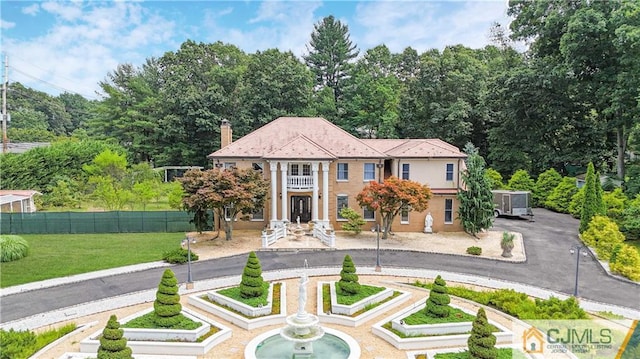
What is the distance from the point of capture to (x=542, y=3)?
41.9m

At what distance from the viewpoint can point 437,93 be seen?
49656 millimetres

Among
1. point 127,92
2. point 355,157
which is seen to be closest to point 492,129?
point 355,157

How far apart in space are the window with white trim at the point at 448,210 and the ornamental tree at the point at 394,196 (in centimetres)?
367

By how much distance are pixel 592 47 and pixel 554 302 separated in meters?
31.1

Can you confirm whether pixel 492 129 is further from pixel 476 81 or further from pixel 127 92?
pixel 127 92

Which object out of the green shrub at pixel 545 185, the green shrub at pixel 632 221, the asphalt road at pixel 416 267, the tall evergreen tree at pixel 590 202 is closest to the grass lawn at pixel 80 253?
the asphalt road at pixel 416 267

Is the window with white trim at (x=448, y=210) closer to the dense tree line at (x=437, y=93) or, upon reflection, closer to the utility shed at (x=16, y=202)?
the dense tree line at (x=437, y=93)

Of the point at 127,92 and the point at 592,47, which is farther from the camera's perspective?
the point at 127,92

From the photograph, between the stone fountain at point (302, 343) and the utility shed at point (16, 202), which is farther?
the utility shed at point (16, 202)

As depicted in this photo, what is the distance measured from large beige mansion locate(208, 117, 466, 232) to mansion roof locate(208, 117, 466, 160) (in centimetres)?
7

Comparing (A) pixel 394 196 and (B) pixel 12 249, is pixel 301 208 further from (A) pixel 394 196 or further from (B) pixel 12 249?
(B) pixel 12 249

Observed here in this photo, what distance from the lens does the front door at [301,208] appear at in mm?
32500

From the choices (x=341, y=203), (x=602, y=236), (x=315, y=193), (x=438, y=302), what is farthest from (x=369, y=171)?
(x=438, y=302)

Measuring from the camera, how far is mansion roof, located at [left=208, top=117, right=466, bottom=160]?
Answer: 31094 mm
